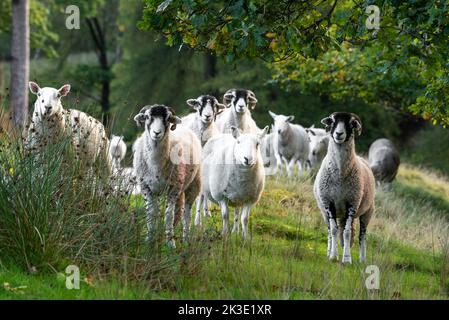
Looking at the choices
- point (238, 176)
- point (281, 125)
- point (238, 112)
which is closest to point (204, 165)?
point (238, 176)

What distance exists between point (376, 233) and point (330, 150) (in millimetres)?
3083

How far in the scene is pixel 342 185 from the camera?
9.71 m

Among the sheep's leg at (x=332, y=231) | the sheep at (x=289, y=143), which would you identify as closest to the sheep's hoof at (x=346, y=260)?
the sheep's leg at (x=332, y=231)

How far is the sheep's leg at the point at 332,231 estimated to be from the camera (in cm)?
961

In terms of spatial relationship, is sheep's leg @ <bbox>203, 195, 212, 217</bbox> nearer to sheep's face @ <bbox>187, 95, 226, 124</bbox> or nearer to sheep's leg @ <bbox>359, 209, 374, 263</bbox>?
sheep's face @ <bbox>187, 95, 226, 124</bbox>

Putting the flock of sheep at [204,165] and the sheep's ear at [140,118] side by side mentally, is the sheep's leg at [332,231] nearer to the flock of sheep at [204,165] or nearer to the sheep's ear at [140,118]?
the flock of sheep at [204,165]

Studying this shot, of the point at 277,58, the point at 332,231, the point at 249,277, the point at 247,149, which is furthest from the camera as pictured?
the point at 277,58

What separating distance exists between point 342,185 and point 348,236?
25.3 inches

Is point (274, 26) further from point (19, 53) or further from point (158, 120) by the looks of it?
point (19, 53)

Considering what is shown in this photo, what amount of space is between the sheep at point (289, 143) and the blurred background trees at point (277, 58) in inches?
56.1

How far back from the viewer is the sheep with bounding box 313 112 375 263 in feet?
31.5

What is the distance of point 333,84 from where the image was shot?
19984mm

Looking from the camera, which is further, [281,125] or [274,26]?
[281,125]

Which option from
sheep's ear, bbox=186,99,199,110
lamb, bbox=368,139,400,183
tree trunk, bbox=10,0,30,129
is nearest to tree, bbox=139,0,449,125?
sheep's ear, bbox=186,99,199,110
